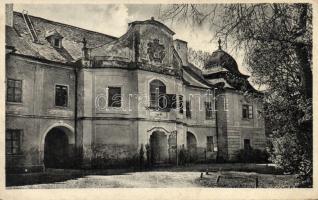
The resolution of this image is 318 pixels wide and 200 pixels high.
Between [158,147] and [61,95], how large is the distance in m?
3.25

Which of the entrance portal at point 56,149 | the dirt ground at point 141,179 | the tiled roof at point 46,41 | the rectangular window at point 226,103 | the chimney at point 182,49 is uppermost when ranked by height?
the tiled roof at point 46,41

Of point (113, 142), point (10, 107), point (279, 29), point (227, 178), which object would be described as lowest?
point (227, 178)

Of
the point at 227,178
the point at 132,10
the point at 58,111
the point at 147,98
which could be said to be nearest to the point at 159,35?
the point at 147,98

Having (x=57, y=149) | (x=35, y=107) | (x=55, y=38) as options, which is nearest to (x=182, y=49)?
(x=55, y=38)

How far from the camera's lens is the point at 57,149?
11719 mm

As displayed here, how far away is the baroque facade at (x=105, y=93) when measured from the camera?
10.5 meters

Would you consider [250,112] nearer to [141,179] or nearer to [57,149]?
[141,179]

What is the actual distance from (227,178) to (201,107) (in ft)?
12.7

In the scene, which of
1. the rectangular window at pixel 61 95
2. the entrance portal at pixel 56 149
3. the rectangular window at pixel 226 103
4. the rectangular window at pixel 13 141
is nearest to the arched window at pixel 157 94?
the rectangular window at pixel 226 103

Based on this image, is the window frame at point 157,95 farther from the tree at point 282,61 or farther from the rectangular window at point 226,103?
the tree at point 282,61

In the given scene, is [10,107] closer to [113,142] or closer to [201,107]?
[113,142]

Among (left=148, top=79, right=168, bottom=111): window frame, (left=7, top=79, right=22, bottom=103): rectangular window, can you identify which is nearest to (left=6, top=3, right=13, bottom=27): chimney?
(left=7, top=79, right=22, bottom=103): rectangular window

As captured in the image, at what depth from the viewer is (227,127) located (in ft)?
46.1

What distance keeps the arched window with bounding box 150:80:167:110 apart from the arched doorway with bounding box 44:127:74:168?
2.63m
